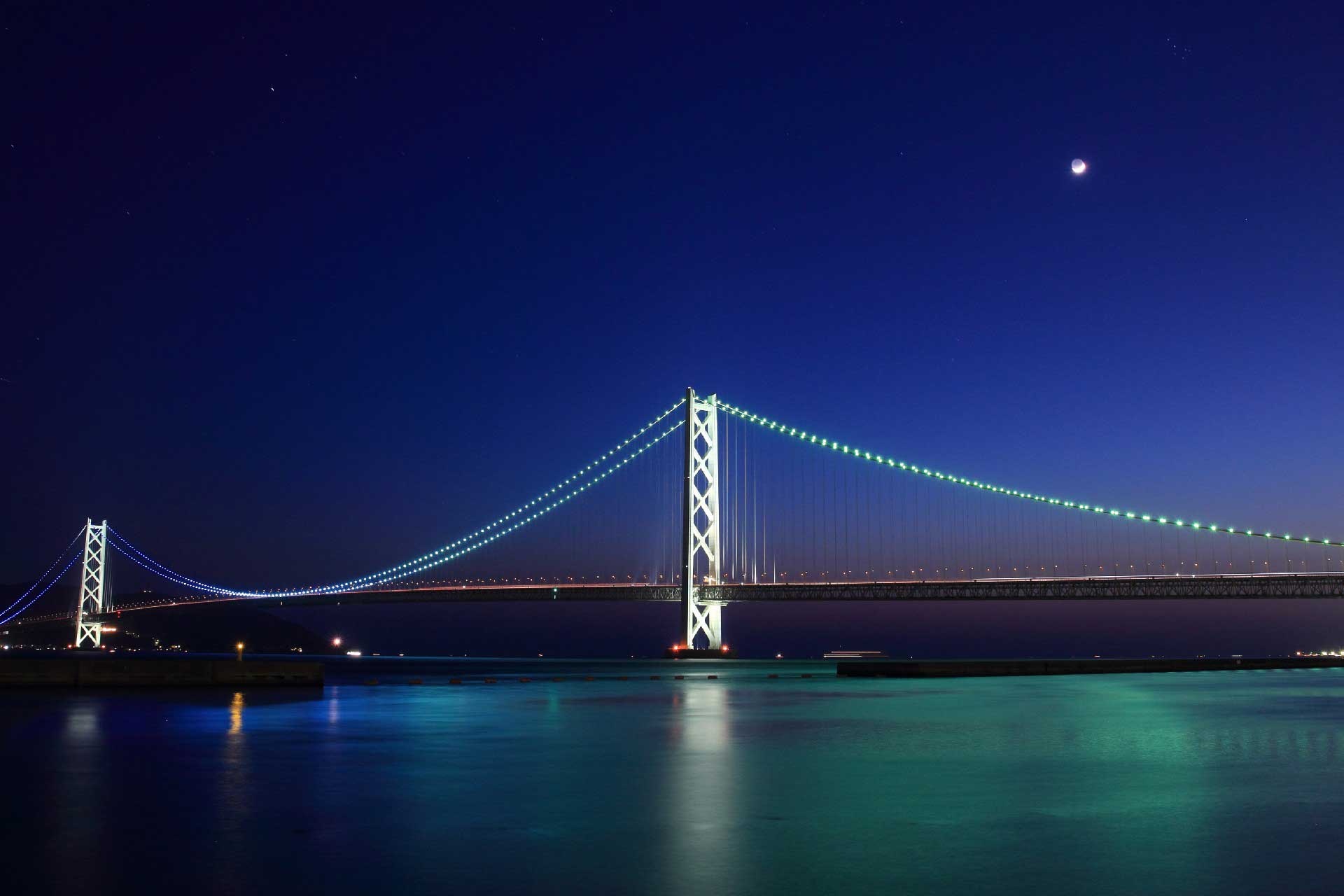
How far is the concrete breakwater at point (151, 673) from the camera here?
73.6 feet

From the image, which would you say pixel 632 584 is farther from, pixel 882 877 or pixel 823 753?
pixel 882 877

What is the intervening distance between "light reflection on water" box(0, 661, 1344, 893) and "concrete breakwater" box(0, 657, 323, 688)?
273 inches

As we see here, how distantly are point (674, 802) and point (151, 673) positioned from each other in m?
18.8

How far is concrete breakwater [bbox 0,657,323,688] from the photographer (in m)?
22.4

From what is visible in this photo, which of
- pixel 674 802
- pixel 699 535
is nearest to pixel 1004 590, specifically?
pixel 699 535

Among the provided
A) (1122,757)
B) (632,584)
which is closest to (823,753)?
(1122,757)

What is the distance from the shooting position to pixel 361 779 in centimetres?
875

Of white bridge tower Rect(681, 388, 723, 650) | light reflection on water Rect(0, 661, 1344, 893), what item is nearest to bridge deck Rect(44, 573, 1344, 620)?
white bridge tower Rect(681, 388, 723, 650)

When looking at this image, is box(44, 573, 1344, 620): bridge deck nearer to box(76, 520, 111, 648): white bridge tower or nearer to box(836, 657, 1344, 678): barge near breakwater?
box(836, 657, 1344, 678): barge near breakwater

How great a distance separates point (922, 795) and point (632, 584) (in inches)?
2065

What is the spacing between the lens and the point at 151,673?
2341cm

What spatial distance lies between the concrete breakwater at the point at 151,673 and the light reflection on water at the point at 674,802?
6.95m

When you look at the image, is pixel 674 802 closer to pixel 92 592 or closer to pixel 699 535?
pixel 699 535

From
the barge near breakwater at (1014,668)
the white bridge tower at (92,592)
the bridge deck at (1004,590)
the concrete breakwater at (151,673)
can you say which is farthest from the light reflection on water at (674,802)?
the white bridge tower at (92,592)
